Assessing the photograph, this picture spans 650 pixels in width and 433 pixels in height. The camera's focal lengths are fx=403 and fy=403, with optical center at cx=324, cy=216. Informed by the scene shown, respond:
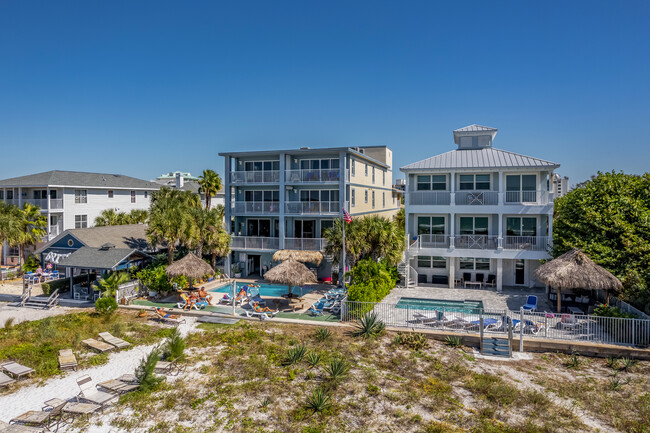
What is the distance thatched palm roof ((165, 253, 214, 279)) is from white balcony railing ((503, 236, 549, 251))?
1808 centimetres

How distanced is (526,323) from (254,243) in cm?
1843

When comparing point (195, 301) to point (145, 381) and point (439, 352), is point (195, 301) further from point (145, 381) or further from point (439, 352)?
point (439, 352)

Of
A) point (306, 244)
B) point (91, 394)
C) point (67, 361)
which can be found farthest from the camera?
point (306, 244)

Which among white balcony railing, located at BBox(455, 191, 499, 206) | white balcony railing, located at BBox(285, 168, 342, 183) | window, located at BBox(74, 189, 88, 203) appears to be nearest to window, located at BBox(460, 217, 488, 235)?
white balcony railing, located at BBox(455, 191, 499, 206)

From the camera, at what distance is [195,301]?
21.2 meters

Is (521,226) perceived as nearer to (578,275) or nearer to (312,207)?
(578,275)

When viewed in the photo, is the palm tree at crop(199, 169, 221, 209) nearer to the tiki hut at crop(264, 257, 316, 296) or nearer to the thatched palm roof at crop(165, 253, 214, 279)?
the thatched palm roof at crop(165, 253, 214, 279)

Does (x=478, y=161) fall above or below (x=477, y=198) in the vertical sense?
above

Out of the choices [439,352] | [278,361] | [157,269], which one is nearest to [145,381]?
[278,361]

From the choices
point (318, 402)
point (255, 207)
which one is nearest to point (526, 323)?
point (318, 402)

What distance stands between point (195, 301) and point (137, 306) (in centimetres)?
328

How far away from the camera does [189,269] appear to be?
22.2 metres

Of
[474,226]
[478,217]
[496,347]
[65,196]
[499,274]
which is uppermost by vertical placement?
[65,196]

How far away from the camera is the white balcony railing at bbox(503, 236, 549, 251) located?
24500 millimetres
